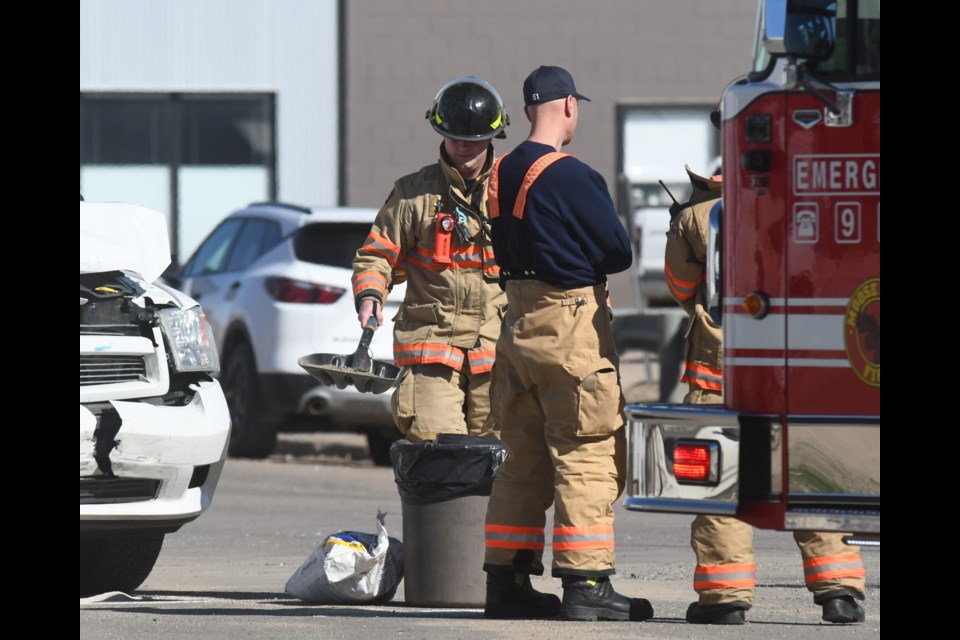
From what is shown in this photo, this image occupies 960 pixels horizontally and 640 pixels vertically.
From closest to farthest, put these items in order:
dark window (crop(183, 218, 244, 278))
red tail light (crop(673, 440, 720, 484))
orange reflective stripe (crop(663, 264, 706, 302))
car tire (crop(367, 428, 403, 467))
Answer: red tail light (crop(673, 440, 720, 484)) < orange reflective stripe (crop(663, 264, 706, 302)) < dark window (crop(183, 218, 244, 278)) < car tire (crop(367, 428, 403, 467))

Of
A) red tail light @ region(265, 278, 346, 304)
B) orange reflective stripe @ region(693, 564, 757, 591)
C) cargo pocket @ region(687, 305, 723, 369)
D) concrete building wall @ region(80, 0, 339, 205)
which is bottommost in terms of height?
orange reflective stripe @ region(693, 564, 757, 591)

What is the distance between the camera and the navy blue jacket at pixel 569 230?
727 cm

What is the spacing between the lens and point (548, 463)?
7430mm

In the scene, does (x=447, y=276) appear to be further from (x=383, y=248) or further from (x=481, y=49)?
(x=481, y=49)

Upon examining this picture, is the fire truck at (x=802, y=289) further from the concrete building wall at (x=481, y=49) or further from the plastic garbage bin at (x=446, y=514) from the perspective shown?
the concrete building wall at (x=481, y=49)

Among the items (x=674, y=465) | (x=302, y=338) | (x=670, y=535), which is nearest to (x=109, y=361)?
(x=674, y=465)

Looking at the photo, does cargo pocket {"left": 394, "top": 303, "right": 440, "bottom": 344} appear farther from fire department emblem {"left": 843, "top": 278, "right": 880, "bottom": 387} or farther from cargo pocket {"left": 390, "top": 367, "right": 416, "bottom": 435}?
fire department emblem {"left": 843, "top": 278, "right": 880, "bottom": 387}

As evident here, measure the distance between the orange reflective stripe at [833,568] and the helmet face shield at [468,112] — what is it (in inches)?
83.7

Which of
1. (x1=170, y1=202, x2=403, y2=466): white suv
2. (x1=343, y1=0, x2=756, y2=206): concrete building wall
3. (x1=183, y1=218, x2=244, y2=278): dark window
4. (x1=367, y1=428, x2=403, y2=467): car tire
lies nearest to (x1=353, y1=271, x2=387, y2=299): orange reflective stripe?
(x1=170, y1=202, x2=403, y2=466): white suv

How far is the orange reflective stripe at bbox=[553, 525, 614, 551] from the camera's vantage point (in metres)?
7.19

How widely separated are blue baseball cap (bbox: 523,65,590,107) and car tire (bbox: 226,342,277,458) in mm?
6336

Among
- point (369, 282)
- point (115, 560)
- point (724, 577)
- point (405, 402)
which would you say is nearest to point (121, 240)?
point (369, 282)
